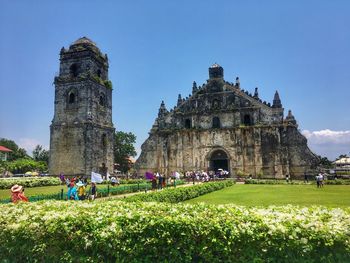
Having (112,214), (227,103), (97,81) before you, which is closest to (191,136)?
(227,103)

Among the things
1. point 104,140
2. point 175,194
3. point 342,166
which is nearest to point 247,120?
point 104,140

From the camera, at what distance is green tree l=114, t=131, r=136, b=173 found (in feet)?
199

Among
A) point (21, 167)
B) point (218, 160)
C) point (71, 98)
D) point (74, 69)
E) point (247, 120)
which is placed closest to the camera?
point (247, 120)

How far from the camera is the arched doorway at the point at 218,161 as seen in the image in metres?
36.8

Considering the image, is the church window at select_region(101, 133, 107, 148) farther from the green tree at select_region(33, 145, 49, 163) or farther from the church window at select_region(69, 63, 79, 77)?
the green tree at select_region(33, 145, 49, 163)

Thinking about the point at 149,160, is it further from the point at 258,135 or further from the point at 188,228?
the point at 188,228

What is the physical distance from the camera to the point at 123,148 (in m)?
60.8

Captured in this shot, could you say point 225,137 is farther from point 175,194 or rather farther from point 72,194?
point 72,194

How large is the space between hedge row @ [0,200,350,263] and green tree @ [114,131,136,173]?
5426 cm

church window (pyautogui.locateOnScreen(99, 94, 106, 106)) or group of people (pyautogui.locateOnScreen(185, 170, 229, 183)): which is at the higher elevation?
church window (pyautogui.locateOnScreen(99, 94, 106, 106))

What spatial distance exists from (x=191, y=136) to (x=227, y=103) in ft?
19.8

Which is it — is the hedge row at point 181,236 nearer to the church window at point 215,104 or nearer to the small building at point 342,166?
the church window at point 215,104

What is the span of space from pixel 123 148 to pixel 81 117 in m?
23.1

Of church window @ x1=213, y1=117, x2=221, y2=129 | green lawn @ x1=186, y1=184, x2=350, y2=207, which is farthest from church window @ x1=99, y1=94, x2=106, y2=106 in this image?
green lawn @ x1=186, y1=184, x2=350, y2=207
